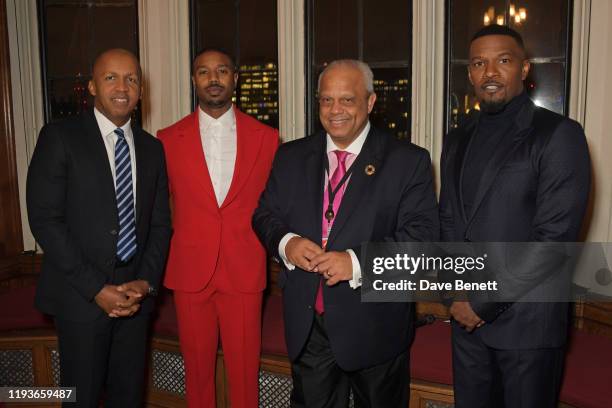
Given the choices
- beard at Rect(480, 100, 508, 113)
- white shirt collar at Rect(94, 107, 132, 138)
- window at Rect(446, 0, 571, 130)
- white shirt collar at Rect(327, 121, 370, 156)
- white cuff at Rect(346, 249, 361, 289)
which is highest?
window at Rect(446, 0, 571, 130)

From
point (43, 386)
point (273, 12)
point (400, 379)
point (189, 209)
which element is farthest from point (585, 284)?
point (43, 386)

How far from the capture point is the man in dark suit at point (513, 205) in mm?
1780

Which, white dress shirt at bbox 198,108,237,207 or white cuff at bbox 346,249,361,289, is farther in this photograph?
white dress shirt at bbox 198,108,237,207

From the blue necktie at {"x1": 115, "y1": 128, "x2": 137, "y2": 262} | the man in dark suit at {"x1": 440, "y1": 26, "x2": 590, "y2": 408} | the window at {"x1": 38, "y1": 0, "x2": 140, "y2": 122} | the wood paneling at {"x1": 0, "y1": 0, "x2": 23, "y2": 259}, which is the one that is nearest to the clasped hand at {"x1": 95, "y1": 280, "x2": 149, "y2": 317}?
the blue necktie at {"x1": 115, "y1": 128, "x2": 137, "y2": 262}

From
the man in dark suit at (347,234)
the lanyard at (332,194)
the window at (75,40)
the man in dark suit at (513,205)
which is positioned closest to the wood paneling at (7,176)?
the window at (75,40)

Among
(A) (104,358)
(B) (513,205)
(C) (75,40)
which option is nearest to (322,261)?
(B) (513,205)

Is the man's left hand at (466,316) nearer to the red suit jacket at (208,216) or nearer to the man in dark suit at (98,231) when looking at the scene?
the red suit jacket at (208,216)

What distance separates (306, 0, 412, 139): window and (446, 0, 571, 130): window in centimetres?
31

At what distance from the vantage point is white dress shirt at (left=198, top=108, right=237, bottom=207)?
98.0 inches

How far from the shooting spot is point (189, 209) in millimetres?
2463

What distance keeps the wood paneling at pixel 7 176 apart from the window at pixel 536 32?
3127mm

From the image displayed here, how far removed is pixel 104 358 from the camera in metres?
2.19

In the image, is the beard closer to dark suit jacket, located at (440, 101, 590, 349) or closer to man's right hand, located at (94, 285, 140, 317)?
dark suit jacket, located at (440, 101, 590, 349)

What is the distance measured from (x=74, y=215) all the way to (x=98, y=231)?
0.35 feet
